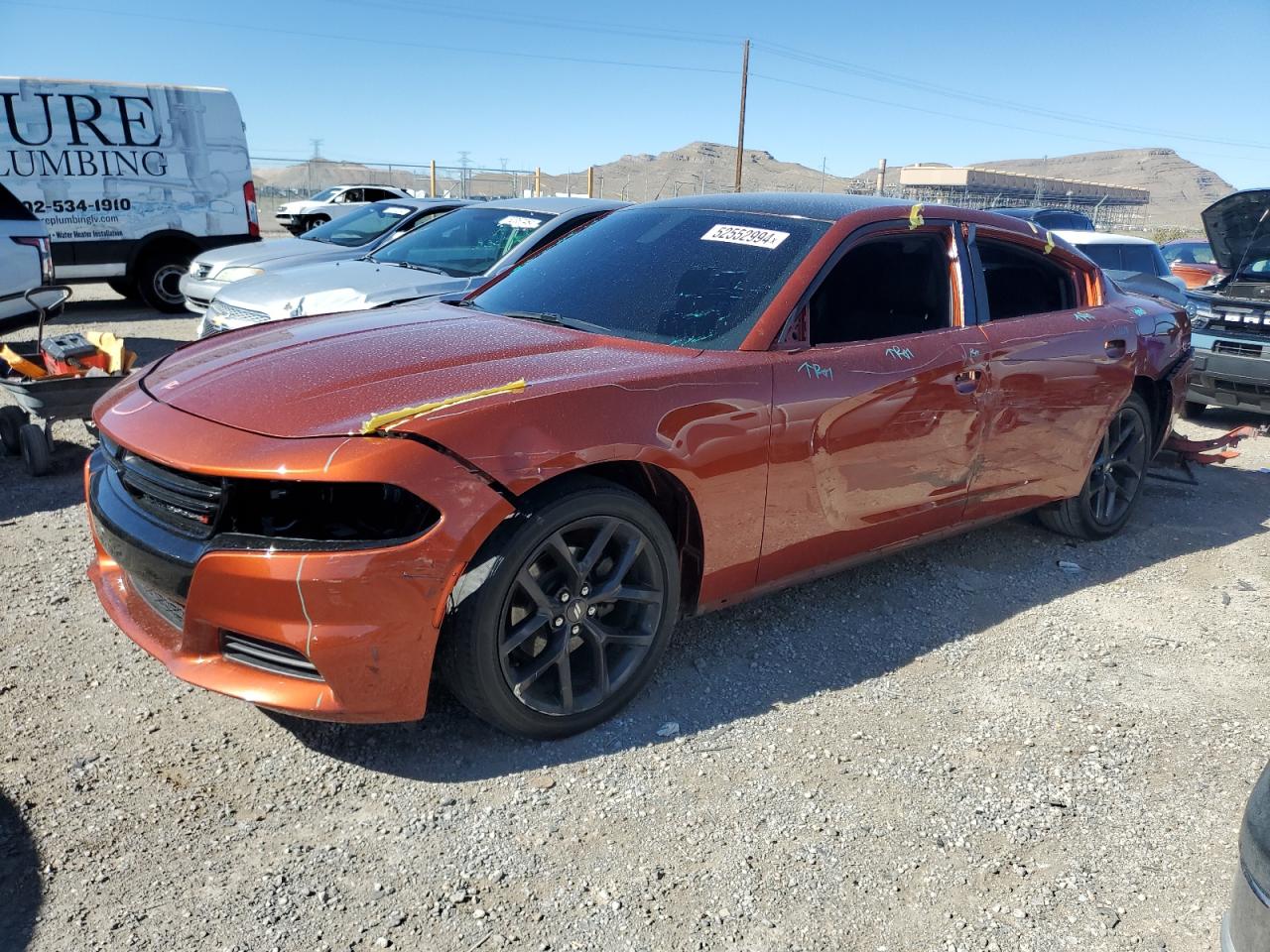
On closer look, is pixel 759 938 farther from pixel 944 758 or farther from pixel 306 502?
pixel 306 502

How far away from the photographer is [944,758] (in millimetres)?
3020

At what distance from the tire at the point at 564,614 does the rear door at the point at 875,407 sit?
1.73ft

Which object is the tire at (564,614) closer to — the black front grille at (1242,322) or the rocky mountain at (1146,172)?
the black front grille at (1242,322)

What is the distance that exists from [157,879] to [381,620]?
0.80m

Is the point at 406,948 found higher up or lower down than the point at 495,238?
lower down

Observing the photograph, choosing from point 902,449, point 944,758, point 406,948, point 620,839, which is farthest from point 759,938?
point 902,449

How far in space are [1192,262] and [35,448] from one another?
1460 cm

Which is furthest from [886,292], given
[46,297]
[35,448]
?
[46,297]

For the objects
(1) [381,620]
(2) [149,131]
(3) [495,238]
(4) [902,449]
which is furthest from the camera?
(2) [149,131]

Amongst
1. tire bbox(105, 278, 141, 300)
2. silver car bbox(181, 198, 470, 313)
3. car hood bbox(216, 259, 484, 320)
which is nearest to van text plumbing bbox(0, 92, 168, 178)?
tire bbox(105, 278, 141, 300)

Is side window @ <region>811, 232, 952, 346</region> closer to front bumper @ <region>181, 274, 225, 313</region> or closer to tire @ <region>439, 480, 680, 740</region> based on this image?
tire @ <region>439, 480, 680, 740</region>

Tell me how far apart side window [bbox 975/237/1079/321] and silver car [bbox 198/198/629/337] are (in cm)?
290

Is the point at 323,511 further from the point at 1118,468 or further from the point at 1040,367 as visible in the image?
the point at 1118,468

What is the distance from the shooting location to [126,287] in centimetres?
1165
